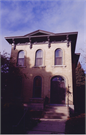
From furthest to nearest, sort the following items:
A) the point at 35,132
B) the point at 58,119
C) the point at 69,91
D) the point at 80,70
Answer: the point at 80,70, the point at 69,91, the point at 58,119, the point at 35,132

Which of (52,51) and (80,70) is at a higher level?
(52,51)

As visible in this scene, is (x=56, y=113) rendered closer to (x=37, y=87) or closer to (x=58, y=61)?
(x=37, y=87)

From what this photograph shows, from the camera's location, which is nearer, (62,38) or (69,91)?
(69,91)

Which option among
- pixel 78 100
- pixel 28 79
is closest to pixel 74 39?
pixel 28 79

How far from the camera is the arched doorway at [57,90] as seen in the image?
1263 centimetres

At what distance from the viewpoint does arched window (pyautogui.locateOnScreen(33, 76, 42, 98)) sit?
12941 mm

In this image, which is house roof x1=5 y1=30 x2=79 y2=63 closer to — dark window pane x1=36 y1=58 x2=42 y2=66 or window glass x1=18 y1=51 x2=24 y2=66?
window glass x1=18 y1=51 x2=24 y2=66

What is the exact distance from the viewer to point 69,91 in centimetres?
1226

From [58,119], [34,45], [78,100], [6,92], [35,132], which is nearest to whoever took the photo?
[35,132]

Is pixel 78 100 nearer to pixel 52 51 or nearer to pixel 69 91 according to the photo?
pixel 69 91

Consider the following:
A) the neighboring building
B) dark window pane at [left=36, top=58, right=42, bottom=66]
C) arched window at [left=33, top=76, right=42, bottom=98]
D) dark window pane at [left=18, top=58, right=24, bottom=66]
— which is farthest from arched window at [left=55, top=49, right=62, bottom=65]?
dark window pane at [left=18, top=58, right=24, bottom=66]

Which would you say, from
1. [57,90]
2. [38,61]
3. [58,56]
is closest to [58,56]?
[58,56]

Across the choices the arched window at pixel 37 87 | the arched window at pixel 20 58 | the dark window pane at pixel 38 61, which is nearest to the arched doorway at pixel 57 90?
the arched window at pixel 37 87

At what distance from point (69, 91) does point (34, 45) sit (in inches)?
275
